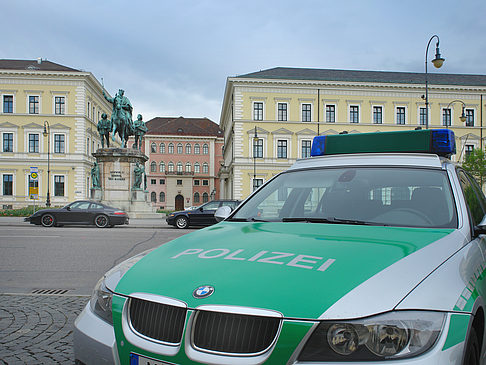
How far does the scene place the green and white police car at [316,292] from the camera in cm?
171

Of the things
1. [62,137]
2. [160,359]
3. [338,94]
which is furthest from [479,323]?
[62,137]

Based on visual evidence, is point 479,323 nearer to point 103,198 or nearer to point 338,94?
point 103,198

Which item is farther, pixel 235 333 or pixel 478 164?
pixel 478 164

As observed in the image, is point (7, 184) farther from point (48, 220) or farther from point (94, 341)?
point (94, 341)

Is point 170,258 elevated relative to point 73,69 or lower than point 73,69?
lower

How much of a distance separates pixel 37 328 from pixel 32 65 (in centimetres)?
6133

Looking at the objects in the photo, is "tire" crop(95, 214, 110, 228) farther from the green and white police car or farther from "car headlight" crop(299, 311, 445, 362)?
"car headlight" crop(299, 311, 445, 362)

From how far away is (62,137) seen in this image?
53.8 meters

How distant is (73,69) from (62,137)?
9.73 metres

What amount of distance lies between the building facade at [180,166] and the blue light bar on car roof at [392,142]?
275 ft

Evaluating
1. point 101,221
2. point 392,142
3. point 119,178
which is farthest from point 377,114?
point 392,142

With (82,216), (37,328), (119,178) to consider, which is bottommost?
(37,328)

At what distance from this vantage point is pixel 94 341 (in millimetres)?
2199

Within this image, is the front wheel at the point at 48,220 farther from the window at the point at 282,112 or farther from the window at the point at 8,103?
the window at the point at 8,103
